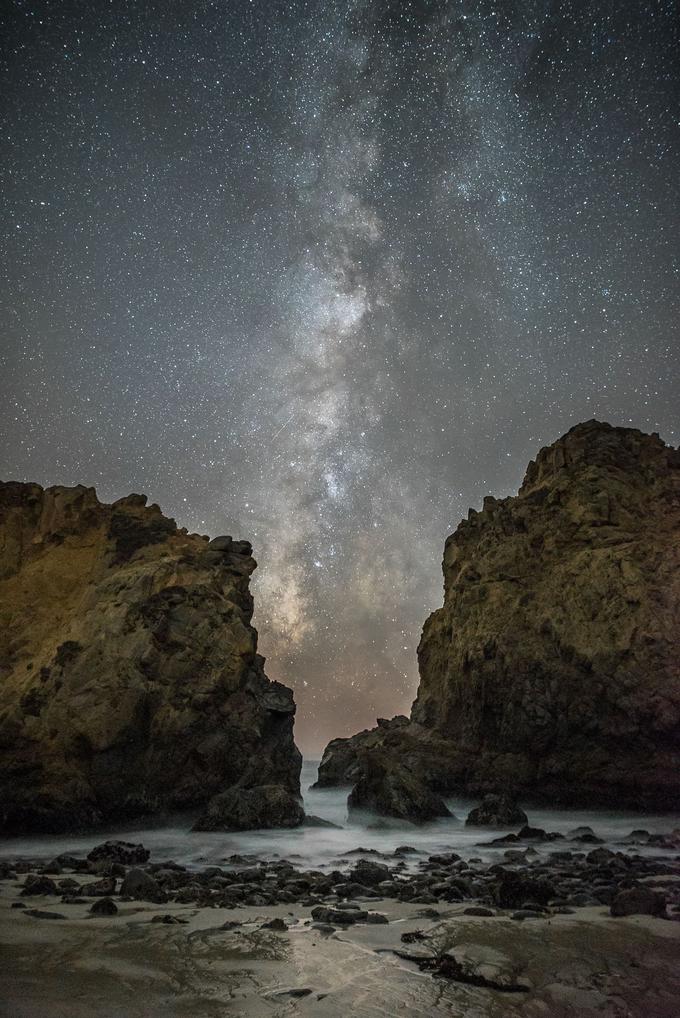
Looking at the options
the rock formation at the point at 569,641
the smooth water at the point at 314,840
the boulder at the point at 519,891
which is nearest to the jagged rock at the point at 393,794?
the smooth water at the point at 314,840

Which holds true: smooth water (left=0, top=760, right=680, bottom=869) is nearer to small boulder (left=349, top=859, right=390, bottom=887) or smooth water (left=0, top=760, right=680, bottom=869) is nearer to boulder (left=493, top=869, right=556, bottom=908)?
small boulder (left=349, top=859, right=390, bottom=887)

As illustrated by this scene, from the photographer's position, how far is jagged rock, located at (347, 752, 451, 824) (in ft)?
56.1

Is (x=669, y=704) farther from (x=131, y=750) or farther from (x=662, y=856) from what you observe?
(x=131, y=750)

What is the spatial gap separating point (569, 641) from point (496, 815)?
855cm

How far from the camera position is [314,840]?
13680mm

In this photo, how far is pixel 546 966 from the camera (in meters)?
4.51

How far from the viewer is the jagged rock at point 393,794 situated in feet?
56.1

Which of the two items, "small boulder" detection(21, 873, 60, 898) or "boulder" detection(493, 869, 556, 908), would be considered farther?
"small boulder" detection(21, 873, 60, 898)

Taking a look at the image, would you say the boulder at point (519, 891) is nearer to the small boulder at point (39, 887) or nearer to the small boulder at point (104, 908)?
the small boulder at point (104, 908)

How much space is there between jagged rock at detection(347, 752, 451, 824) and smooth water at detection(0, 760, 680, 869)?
1.70 ft

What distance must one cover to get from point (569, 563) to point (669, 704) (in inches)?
275

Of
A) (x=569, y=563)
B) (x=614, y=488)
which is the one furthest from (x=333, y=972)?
(x=614, y=488)

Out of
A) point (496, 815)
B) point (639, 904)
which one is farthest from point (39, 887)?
point (496, 815)

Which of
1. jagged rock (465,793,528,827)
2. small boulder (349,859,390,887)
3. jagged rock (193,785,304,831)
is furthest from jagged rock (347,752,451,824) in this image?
small boulder (349,859,390,887)
